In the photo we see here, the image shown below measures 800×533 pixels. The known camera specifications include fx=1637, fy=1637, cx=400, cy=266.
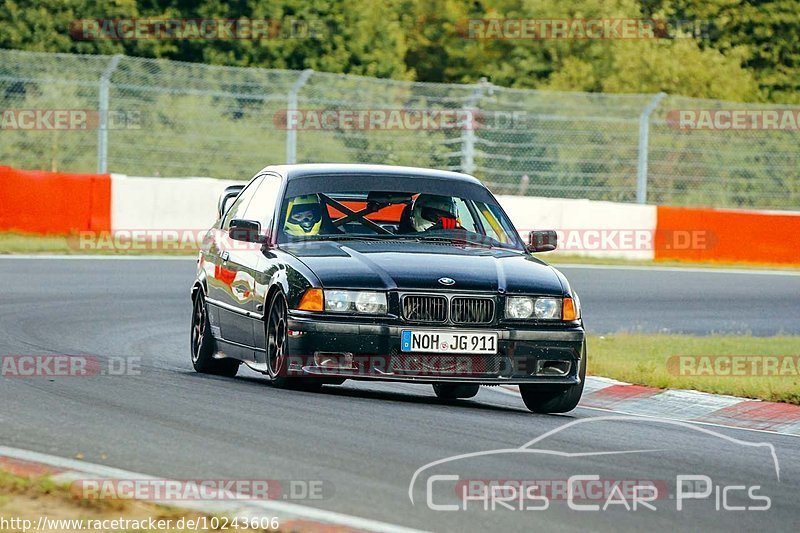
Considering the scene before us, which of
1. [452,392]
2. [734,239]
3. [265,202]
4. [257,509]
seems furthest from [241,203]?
[734,239]

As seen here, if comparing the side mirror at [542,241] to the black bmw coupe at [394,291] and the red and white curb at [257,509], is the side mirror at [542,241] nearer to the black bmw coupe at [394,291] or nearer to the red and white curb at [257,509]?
the black bmw coupe at [394,291]

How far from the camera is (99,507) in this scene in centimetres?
611

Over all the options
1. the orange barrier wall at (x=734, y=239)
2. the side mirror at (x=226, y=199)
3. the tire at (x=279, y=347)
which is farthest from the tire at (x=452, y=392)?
the orange barrier wall at (x=734, y=239)

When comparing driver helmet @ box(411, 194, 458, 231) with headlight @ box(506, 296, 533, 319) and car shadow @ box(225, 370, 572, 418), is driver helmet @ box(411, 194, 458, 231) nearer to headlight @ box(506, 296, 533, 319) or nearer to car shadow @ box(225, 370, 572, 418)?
car shadow @ box(225, 370, 572, 418)

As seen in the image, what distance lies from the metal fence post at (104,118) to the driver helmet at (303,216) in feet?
51.4

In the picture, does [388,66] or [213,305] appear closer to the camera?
[213,305]

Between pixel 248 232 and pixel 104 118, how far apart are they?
1601cm

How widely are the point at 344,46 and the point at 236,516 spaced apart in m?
41.2

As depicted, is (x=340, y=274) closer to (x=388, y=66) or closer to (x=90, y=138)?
(x=90, y=138)

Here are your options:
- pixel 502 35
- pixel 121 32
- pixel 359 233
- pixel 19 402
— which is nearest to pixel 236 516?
pixel 19 402

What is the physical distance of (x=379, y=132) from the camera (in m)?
29.5

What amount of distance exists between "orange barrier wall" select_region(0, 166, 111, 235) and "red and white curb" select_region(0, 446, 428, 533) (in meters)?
17.5
